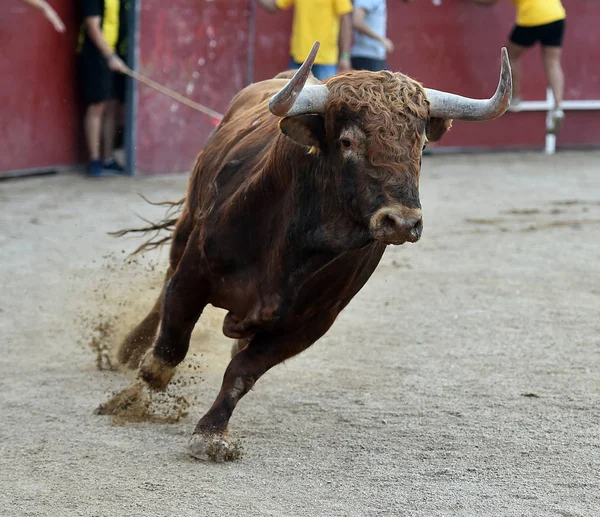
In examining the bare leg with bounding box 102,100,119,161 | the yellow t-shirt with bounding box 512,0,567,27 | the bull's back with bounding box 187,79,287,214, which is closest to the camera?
the bull's back with bounding box 187,79,287,214

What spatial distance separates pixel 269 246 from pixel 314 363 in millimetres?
1399

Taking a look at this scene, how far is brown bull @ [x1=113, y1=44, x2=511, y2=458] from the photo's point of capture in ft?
11.0

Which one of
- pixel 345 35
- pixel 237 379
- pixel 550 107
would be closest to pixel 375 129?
pixel 237 379

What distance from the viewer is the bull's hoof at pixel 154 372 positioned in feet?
13.9

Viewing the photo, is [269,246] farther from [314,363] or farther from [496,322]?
[496,322]

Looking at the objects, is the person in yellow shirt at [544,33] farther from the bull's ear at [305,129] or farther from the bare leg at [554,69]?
the bull's ear at [305,129]

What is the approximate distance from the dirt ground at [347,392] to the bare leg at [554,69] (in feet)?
11.9

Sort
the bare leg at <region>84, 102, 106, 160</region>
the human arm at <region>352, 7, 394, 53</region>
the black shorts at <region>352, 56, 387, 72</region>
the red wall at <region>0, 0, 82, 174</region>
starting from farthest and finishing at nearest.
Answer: the black shorts at <region>352, 56, 387, 72</region>
the human arm at <region>352, 7, 394, 53</region>
the bare leg at <region>84, 102, 106, 160</region>
the red wall at <region>0, 0, 82, 174</region>

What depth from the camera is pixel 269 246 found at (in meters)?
3.81

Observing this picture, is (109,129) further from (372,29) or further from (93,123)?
(372,29)

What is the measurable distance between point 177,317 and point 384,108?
1.22 m

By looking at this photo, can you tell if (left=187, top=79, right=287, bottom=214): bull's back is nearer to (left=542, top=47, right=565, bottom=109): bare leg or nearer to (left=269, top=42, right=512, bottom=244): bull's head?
(left=269, top=42, right=512, bottom=244): bull's head

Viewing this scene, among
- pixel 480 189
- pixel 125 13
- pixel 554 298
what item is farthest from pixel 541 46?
pixel 554 298

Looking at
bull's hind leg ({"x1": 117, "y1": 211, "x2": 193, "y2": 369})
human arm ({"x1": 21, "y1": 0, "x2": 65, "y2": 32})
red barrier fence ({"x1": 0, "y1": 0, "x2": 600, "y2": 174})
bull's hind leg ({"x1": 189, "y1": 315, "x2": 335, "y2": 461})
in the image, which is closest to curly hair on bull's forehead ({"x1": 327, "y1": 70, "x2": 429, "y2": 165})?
bull's hind leg ({"x1": 189, "y1": 315, "x2": 335, "y2": 461})
